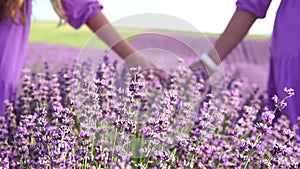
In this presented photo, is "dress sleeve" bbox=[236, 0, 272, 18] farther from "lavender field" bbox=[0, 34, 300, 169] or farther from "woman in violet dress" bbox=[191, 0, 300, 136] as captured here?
"lavender field" bbox=[0, 34, 300, 169]

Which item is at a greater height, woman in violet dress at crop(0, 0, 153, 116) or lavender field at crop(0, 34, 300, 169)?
woman in violet dress at crop(0, 0, 153, 116)

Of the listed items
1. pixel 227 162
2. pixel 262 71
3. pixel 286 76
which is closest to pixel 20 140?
pixel 227 162

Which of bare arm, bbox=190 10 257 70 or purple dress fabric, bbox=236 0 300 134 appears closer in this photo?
purple dress fabric, bbox=236 0 300 134

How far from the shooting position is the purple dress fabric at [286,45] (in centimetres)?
243

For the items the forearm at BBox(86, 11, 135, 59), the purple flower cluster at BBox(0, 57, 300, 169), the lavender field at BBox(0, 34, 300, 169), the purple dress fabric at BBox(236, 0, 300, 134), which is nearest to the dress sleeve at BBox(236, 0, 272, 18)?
the purple dress fabric at BBox(236, 0, 300, 134)

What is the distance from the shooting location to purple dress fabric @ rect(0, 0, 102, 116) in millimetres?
2748

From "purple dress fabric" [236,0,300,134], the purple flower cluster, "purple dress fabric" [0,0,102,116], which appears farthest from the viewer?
"purple dress fabric" [0,0,102,116]

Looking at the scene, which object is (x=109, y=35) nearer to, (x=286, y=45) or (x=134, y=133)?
(x=286, y=45)

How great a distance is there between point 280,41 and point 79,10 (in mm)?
999

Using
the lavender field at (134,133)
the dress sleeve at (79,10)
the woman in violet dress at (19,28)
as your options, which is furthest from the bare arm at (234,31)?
the dress sleeve at (79,10)

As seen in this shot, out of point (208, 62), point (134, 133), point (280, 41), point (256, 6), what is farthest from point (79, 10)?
point (134, 133)

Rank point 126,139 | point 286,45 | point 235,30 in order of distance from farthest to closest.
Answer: point 235,30 < point 286,45 < point 126,139

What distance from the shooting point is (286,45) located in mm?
2461

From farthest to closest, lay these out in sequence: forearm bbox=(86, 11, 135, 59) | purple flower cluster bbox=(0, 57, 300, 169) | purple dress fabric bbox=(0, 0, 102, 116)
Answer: purple dress fabric bbox=(0, 0, 102, 116), forearm bbox=(86, 11, 135, 59), purple flower cluster bbox=(0, 57, 300, 169)
